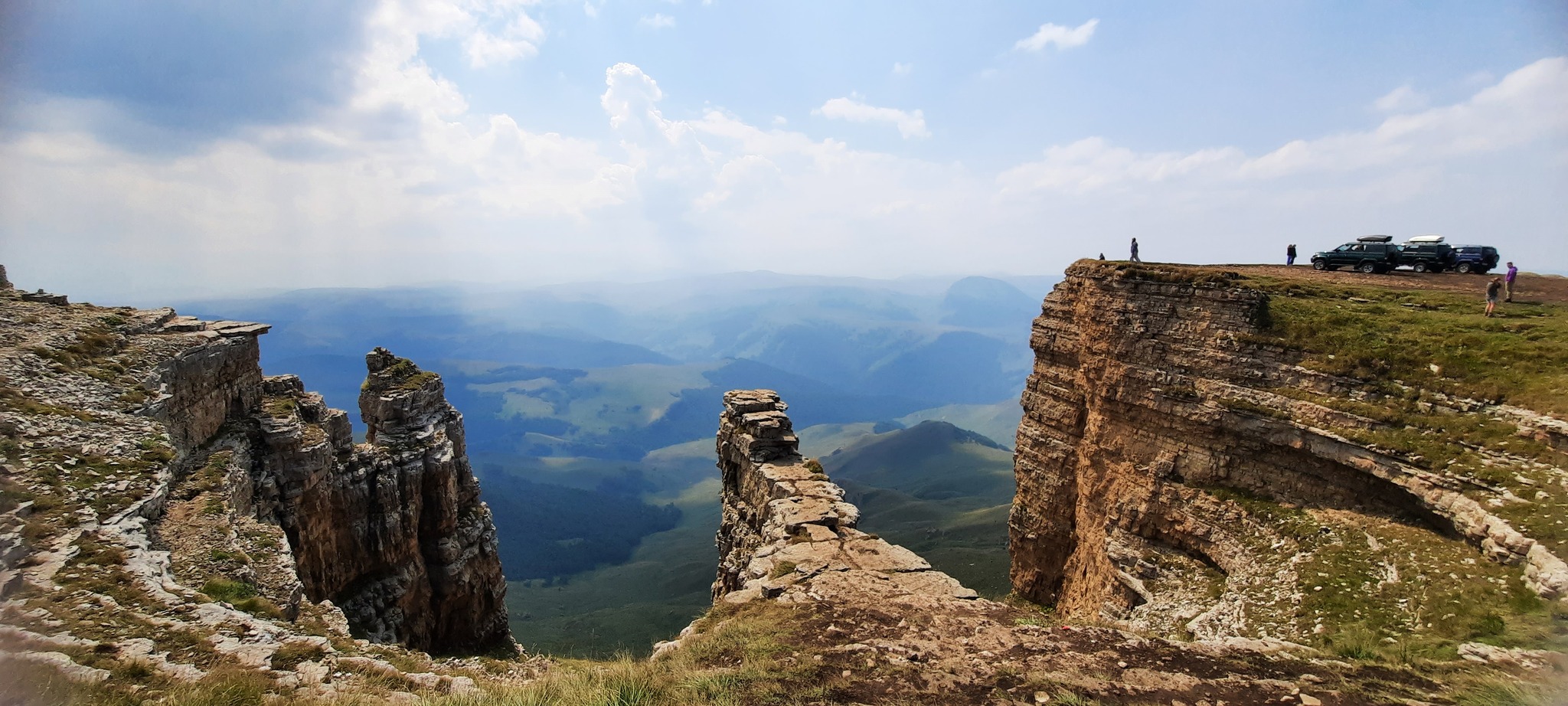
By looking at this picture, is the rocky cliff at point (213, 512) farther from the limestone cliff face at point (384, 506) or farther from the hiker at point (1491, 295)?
the hiker at point (1491, 295)

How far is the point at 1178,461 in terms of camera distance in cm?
2344

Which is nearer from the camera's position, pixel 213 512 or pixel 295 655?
pixel 295 655

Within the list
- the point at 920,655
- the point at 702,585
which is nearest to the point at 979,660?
the point at 920,655

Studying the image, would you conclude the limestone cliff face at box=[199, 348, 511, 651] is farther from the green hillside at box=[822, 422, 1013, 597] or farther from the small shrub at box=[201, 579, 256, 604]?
the green hillside at box=[822, 422, 1013, 597]

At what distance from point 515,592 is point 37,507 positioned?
91683 mm

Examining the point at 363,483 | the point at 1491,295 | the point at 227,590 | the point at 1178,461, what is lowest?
the point at 363,483

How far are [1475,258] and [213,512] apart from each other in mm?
49551

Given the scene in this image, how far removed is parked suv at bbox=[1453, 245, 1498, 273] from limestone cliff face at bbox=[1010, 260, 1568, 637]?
15978 mm

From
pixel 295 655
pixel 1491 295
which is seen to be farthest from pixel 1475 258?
pixel 295 655

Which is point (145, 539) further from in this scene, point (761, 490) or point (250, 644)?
point (761, 490)

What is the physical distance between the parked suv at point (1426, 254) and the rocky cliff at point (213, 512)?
139 feet

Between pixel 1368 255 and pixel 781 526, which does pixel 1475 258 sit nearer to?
pixel 1368 255

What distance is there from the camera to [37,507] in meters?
11.0

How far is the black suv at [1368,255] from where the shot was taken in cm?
2931
